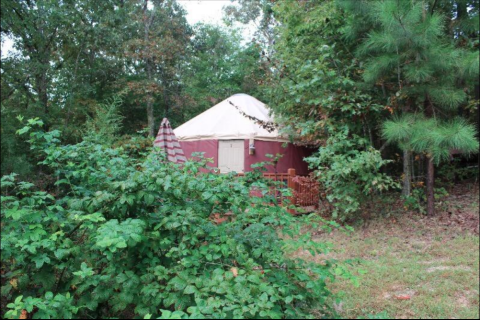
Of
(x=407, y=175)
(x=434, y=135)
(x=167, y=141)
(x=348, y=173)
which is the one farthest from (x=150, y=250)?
(x=407, y=175)

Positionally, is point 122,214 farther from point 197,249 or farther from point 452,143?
point 452,143

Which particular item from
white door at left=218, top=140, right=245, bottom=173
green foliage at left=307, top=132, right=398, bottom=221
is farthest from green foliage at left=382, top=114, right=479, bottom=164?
white door at left=218, top=140, right=245, bottom=173

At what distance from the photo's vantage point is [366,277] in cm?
329

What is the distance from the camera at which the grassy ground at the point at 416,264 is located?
2.64 m

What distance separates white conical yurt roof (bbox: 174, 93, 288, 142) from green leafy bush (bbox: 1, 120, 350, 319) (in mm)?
6687

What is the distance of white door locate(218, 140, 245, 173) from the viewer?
9.08 meters

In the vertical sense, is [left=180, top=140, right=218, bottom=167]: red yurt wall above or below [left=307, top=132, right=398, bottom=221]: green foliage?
above

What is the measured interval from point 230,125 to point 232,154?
0.79m

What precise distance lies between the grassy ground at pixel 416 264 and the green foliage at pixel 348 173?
1.42 ft

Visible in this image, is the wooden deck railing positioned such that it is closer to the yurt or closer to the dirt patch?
the yurt

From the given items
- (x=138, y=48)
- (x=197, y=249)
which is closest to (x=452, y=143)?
(x=197, y=249)

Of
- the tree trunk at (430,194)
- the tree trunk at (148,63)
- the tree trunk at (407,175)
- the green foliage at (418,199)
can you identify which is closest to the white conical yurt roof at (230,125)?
the tree trunk at (407,175)

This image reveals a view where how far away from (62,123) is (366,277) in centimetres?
932

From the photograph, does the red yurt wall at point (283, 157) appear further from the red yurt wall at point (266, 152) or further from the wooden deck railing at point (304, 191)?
the wooden deck railing at point (304, 191)
